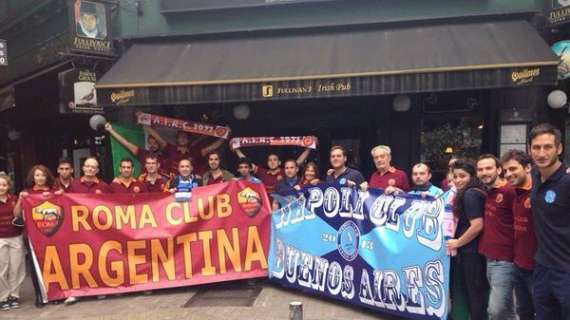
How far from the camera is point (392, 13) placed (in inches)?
311

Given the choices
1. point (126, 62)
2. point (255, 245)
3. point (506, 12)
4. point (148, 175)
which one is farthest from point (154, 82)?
point (506, 12)

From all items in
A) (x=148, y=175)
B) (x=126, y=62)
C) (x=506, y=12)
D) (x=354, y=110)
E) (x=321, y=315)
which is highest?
(x=506, y=12)

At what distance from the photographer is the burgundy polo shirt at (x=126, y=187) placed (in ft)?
19.7

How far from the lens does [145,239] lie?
5734mm

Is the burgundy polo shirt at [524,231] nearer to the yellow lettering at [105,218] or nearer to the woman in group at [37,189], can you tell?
the yellow lettering at [105,218]

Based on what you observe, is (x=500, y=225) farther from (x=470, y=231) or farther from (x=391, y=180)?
(x=391, y=180)

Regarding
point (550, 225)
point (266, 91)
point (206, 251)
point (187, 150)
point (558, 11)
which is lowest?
point (206, 251)

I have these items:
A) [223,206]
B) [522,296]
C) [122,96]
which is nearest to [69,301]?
[223,206]

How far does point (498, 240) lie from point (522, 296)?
1.56 feet

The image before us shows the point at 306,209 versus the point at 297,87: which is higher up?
the point at 297,87

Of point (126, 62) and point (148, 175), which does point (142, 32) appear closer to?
point (126, 62)

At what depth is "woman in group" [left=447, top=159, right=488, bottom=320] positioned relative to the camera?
3.90 m

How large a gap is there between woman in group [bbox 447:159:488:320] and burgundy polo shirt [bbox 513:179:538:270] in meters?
0.35

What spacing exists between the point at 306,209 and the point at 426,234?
1635 millimetres
